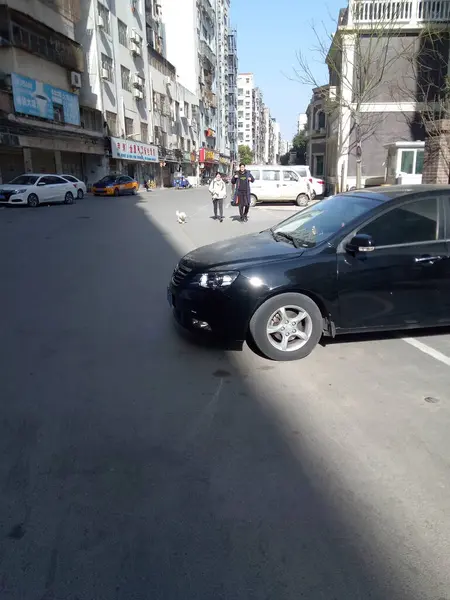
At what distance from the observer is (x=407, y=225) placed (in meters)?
4.61

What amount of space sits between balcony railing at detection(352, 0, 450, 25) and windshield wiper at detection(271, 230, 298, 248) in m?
24.0

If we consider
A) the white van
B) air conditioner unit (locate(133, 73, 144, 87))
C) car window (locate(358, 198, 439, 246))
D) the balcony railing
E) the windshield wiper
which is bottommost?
the windshield wiper

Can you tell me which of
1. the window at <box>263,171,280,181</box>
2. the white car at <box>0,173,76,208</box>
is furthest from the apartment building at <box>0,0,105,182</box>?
the window at <box>263,171,280,181</box>

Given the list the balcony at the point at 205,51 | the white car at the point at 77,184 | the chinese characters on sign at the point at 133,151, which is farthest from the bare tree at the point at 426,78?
the balcony at the point at 205,51

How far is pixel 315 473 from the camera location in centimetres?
275

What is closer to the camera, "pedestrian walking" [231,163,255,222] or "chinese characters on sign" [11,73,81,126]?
"pedestrian walking" [231,163,255,222]

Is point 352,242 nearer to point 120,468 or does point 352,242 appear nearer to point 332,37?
point 120,468

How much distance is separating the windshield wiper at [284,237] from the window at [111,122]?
1511 inches

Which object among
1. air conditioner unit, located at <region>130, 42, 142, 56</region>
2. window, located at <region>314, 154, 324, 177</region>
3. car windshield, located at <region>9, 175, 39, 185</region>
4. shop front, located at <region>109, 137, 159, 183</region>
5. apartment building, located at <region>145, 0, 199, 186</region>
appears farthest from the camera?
apartment building, located at <region>145, 0, 199, 186</region>

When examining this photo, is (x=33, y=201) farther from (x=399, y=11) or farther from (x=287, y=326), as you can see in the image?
(x=399, y=11)

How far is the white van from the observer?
2241 cm

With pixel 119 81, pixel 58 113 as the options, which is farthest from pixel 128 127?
pixel 58 113

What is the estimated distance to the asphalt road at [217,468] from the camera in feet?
6.70

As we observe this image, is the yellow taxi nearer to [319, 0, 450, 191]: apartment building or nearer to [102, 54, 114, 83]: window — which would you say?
[102, 54, 114, 83]: window
